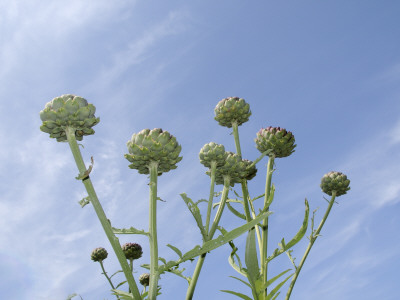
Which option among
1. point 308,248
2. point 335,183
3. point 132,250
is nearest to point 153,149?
point 308,248

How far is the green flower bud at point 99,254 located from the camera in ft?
24.4

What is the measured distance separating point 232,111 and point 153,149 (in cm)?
270

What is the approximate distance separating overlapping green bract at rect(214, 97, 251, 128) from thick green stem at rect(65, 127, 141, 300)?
10.4ft

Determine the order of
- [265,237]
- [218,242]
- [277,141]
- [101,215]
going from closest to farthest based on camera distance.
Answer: [101,215] < [218,242] < [265,237] < [277,141]

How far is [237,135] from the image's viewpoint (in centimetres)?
609

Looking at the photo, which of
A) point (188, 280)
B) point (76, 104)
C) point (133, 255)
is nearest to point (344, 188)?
point (133, 255)

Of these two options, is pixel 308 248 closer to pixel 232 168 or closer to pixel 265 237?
pixel 265 237

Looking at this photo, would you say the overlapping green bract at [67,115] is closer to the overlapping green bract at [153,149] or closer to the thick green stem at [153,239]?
the overlapping green bract at [153,149]

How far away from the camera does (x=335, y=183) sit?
25.0ft

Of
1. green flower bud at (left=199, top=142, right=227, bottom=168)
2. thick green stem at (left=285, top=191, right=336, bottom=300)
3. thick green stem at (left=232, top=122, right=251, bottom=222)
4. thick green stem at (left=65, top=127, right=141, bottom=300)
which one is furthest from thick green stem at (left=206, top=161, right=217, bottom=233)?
thick green stem at (left=285, top=191, right=336, bottom=300)

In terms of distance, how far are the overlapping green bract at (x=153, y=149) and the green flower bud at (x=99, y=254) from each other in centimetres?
407

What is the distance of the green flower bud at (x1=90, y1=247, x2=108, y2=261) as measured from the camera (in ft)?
24.4

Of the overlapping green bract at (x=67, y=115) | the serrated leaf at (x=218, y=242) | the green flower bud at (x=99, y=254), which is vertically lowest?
the serrated leaf at (x=218, y=242)

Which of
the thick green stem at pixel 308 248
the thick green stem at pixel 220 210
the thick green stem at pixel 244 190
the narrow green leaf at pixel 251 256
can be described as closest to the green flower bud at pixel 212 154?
the thick green stem at pixel 220 210
